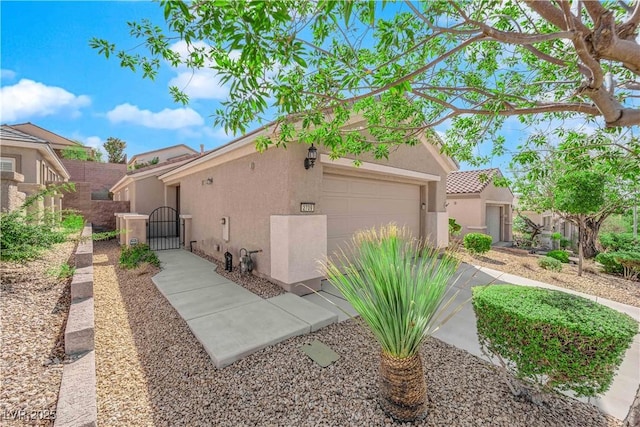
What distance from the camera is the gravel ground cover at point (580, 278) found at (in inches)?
283

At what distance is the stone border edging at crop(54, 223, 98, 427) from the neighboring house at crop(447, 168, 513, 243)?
17.0m

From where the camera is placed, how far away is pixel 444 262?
109 inches

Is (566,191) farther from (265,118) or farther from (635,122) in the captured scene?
(265,118)

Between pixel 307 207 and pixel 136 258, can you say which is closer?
pixel 307 207

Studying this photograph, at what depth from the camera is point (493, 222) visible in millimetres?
18328

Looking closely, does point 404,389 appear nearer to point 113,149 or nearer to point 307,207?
point 307,207

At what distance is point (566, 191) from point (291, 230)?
35.3 ft

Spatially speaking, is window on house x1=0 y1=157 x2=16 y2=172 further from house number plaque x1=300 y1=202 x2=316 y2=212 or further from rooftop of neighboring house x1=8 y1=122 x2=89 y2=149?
rooftop of neighboring house x1=8 y1=122 x2=89 y2=149

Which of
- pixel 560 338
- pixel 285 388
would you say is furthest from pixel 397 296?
pixel 285 388

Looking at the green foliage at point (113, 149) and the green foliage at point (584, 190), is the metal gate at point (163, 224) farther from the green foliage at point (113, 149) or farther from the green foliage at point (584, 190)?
the green foliage at point (113, 149)

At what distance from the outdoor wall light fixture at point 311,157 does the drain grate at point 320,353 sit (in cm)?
374

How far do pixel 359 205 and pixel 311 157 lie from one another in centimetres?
275

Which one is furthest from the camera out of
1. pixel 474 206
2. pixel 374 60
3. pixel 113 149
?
pixel 113 149

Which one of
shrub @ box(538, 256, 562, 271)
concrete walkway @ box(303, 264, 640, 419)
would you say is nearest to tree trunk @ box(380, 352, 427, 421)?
concrete walkway @ box(303, 264, 640, 419)
